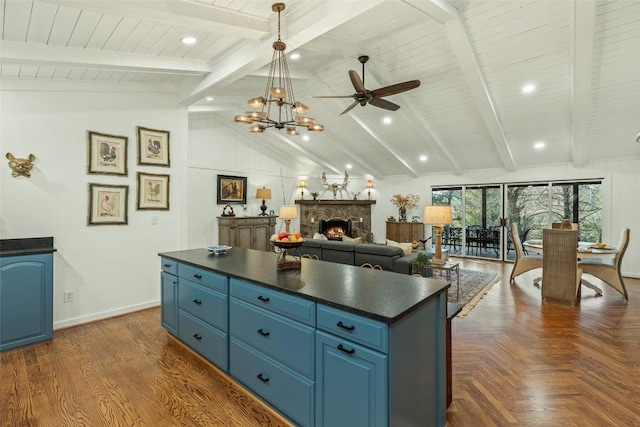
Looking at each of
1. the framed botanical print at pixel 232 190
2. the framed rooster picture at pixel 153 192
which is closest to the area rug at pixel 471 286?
the framed rooster picture at pixel 153 192

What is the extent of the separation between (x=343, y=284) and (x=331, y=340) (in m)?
Answer: 0.43

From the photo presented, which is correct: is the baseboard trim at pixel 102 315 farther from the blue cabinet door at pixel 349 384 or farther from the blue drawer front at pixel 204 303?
the blue cabinet door at pixel 349 384

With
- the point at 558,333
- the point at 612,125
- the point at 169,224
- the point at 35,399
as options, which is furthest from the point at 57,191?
the point at 612,125

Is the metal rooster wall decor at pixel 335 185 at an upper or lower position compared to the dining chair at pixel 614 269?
upper

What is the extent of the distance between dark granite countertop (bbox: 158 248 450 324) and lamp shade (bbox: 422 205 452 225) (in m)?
2.43

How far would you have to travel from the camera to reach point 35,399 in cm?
227

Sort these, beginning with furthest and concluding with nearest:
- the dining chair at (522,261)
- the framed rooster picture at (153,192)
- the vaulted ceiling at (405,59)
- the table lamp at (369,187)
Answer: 1. the table lamp at (369,187)
2. the dining chair at (522,261)
3. the framed rooster picture at (153,192)
4. the vaulted ceiling at (405,59)

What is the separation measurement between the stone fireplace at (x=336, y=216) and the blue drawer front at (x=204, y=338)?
6.79m

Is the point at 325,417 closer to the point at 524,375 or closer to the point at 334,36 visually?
the point at 524,375

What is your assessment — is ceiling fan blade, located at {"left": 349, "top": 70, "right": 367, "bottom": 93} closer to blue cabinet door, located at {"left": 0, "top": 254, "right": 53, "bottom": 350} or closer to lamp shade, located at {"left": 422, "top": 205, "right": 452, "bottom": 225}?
lamp shade, located at {"left": 422, "top": 205, "right": 452, "bottom": 225}

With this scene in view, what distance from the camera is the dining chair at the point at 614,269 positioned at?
449 cm

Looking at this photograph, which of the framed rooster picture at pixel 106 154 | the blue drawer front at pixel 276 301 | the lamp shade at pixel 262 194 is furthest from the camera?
the lamp shade at pixel 262 194

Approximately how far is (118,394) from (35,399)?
57 cm

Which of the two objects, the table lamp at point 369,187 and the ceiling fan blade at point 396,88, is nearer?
the ceiling fan blade at point 396,88
